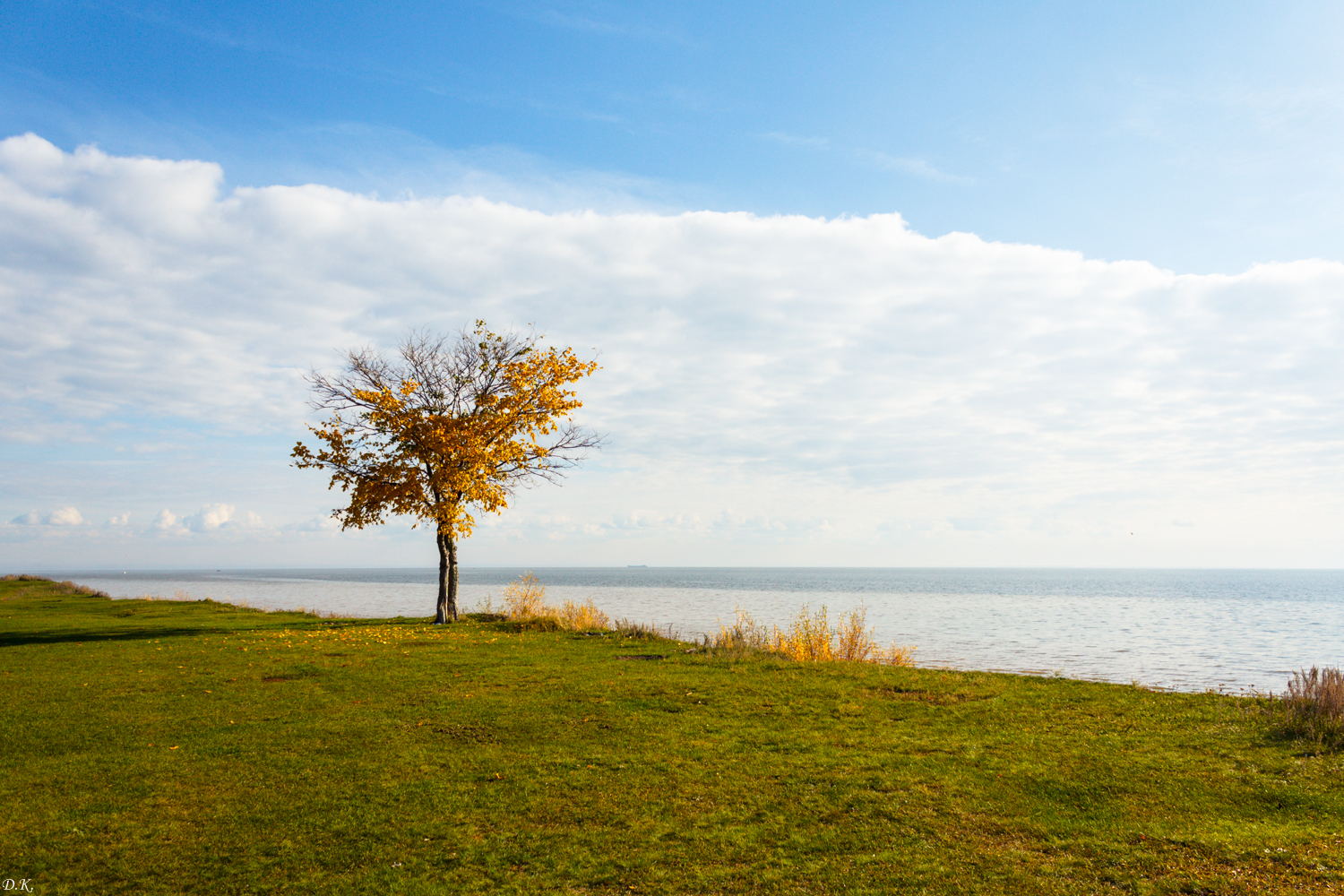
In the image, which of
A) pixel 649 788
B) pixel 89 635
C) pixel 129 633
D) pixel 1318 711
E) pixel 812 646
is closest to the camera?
pixel 649 788

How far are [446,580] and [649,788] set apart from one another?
21.8 m

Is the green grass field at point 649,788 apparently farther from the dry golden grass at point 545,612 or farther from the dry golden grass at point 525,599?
the dry golden grass at point 525,599

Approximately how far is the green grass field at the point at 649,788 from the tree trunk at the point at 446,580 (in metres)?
12.6

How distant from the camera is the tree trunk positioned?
27.9 meters

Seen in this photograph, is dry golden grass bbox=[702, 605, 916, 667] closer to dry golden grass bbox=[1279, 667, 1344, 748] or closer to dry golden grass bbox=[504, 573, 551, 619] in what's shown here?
dry golden grass bbox=[1279, 667, 1344, 748]

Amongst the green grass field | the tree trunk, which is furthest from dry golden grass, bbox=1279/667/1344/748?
the tree trunk

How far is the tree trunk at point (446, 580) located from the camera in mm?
27859

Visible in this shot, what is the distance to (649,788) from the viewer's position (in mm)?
8461

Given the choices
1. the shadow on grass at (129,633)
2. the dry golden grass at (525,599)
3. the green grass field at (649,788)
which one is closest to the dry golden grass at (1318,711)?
the green grass field at (649,788)

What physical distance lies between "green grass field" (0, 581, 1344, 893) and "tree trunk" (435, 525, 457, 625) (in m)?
12.6

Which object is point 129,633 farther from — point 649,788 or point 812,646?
point 649,788

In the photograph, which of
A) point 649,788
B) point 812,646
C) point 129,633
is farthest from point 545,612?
point 649,788

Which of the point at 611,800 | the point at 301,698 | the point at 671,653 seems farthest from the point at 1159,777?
the point at 301,698

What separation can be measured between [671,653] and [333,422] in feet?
55.1
